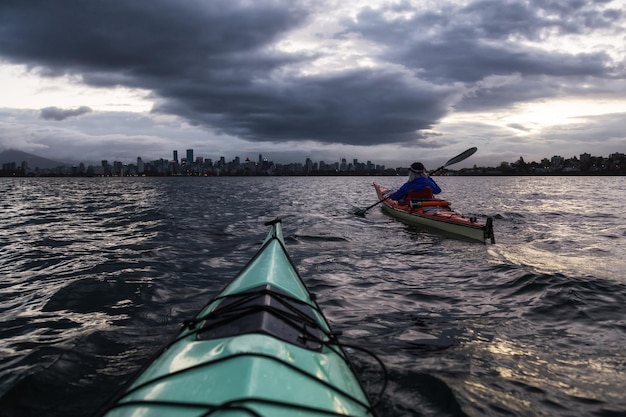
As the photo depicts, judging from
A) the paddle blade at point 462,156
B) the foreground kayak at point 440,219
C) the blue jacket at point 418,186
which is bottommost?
the foreground kayak at point 440,219

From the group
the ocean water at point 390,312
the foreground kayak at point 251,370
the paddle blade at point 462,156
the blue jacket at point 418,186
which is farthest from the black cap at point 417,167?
the foreground kayak at point 251,370

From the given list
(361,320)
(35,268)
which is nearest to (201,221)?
(35,268)

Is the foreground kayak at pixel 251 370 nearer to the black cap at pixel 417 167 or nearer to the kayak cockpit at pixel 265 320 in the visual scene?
the kayak cockpit at pixel 265 320

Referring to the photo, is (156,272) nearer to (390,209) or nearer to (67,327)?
(67,327)

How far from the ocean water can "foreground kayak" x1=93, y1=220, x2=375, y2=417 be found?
3.88 ft

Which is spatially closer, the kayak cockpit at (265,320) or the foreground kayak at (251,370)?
the foreground kayak at (251,370)

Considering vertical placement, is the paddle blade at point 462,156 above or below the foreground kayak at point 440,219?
above

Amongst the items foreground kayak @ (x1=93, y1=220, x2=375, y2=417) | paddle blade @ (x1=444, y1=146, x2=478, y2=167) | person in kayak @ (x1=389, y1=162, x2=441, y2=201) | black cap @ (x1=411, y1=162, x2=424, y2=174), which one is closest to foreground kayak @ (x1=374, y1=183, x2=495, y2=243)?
person in kayak @ (x1=389, y1=162, x2=441, y2=201)

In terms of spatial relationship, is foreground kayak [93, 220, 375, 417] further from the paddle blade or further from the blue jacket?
the paddle blade

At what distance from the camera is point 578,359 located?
4.57 metres

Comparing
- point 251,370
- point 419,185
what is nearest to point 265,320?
point 251,370

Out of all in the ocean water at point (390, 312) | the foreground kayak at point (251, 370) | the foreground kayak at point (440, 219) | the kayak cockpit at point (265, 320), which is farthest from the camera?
the foreground kayak at point (440, 219)

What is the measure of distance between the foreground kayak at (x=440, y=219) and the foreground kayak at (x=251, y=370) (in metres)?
9.33

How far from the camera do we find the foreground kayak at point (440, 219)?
11734 millimetres
